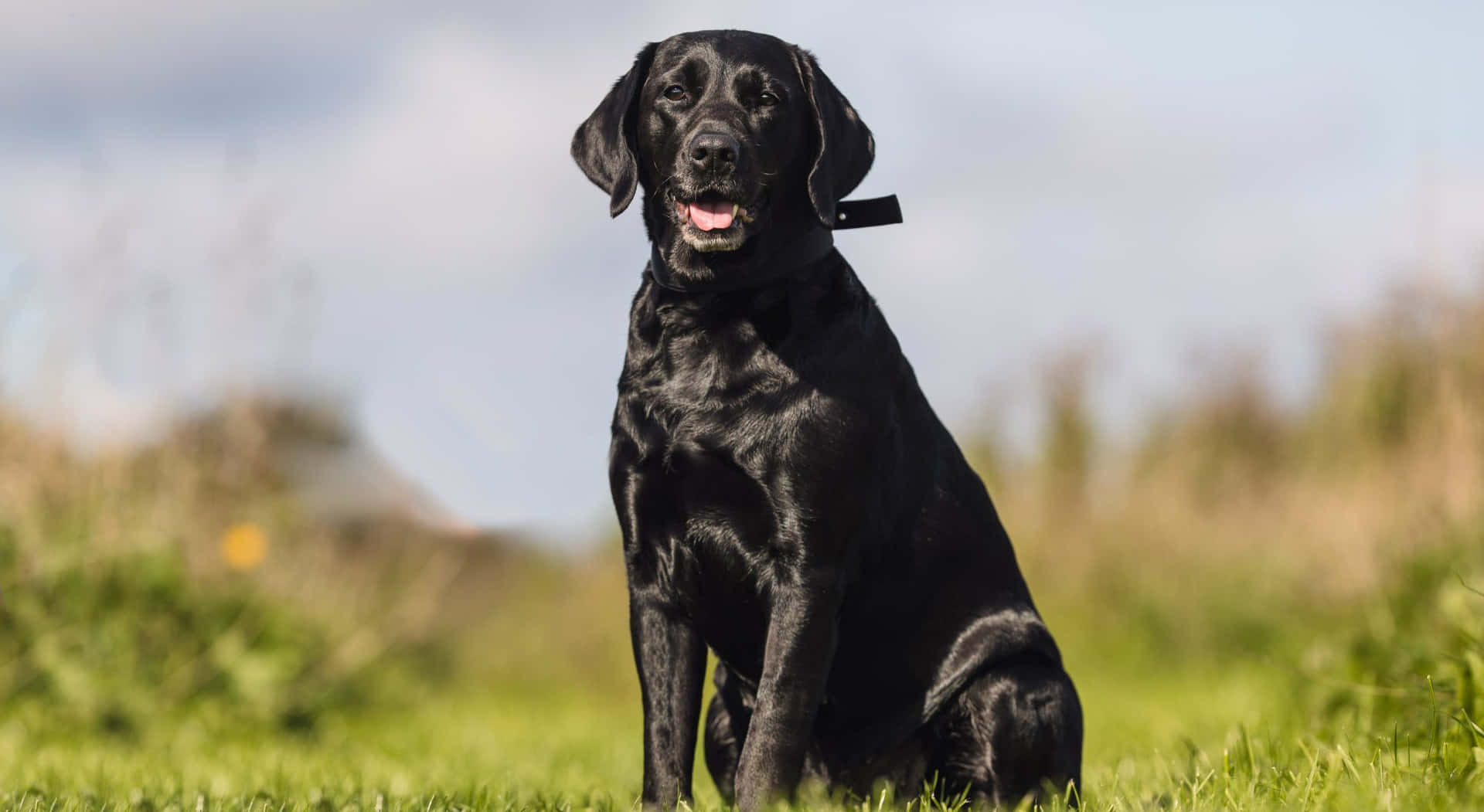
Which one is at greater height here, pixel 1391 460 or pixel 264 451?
pixel 264 451

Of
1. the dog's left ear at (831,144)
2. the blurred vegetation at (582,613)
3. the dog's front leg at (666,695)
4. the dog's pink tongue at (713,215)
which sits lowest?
the blurred vegetation at (582,613)

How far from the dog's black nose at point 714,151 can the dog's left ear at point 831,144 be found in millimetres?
228

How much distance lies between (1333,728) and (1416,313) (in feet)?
28.6

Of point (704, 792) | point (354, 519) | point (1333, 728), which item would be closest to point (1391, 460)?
point (1333, 728)

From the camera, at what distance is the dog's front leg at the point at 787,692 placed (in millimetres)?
2842

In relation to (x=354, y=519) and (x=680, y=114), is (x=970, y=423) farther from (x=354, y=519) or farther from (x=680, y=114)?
(x=680, y=114)

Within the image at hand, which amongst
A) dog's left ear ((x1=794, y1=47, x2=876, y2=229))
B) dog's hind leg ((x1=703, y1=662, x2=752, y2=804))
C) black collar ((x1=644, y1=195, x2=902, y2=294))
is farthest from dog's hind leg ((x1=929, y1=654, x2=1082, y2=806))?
dog's left ear ((x1=794, y1=47, x2=876, y2=229))

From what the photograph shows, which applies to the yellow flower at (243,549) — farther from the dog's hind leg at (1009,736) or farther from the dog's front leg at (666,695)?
the dog's hind leg at (1009,736)

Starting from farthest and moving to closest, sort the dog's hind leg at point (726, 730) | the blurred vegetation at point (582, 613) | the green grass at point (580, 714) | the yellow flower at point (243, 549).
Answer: the yellow flower at point (243, 549)
the blurred vegetation at point (582, 613)
the dog's hind leg at point (726, 730)
the green grass at point (580, 714)

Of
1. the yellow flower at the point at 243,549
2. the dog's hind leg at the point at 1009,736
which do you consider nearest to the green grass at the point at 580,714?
the dog's hind leg at the point at 1009,736

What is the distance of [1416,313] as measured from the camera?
460 inches

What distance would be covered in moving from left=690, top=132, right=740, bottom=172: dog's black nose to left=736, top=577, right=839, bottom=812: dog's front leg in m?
0.93

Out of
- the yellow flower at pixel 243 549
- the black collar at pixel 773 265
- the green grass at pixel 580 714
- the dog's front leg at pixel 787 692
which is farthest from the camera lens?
the yellow flower at pixel 243 549

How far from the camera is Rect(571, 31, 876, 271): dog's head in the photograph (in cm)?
303
